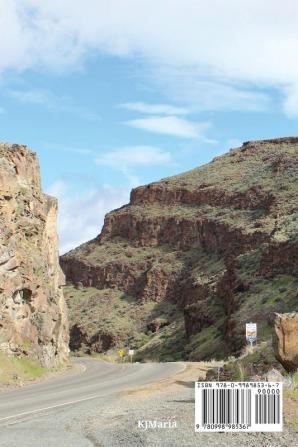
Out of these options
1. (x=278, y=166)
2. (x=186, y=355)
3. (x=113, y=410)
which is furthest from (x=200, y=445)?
(x=278, y=166)

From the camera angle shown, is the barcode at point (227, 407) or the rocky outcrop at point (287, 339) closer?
the barcode at point (227, 407)

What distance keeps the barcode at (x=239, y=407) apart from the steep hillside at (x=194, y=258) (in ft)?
164

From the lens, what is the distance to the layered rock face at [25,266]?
33906 mm

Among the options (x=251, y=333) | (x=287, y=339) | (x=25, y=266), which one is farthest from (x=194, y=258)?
(x=287, y=339)

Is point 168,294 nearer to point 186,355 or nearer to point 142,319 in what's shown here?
point 142,319

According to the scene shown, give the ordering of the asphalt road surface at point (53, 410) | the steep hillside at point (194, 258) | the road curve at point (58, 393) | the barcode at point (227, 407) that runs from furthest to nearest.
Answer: the steep hillside at point (194, 258) → the road curve at point (58, 393) → the asphalt road surface at point (53, 410) → the barcode at point (227, 407)

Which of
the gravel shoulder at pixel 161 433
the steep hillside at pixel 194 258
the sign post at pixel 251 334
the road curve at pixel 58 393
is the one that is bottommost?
the road curve at pixel 58 393

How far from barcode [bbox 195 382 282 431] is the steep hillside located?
49837 mm

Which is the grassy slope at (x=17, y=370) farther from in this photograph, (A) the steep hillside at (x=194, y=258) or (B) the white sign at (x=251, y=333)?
(A) the steep hillside at (x=194, y=258)

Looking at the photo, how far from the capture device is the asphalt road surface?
11.9m

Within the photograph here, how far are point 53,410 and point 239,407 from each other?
11.1 metres

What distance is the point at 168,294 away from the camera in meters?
106

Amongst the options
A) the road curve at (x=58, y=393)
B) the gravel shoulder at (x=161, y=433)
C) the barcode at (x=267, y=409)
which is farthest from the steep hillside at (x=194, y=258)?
the barcode at (x=267, y=409)

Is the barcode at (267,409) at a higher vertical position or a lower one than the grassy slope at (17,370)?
higher
